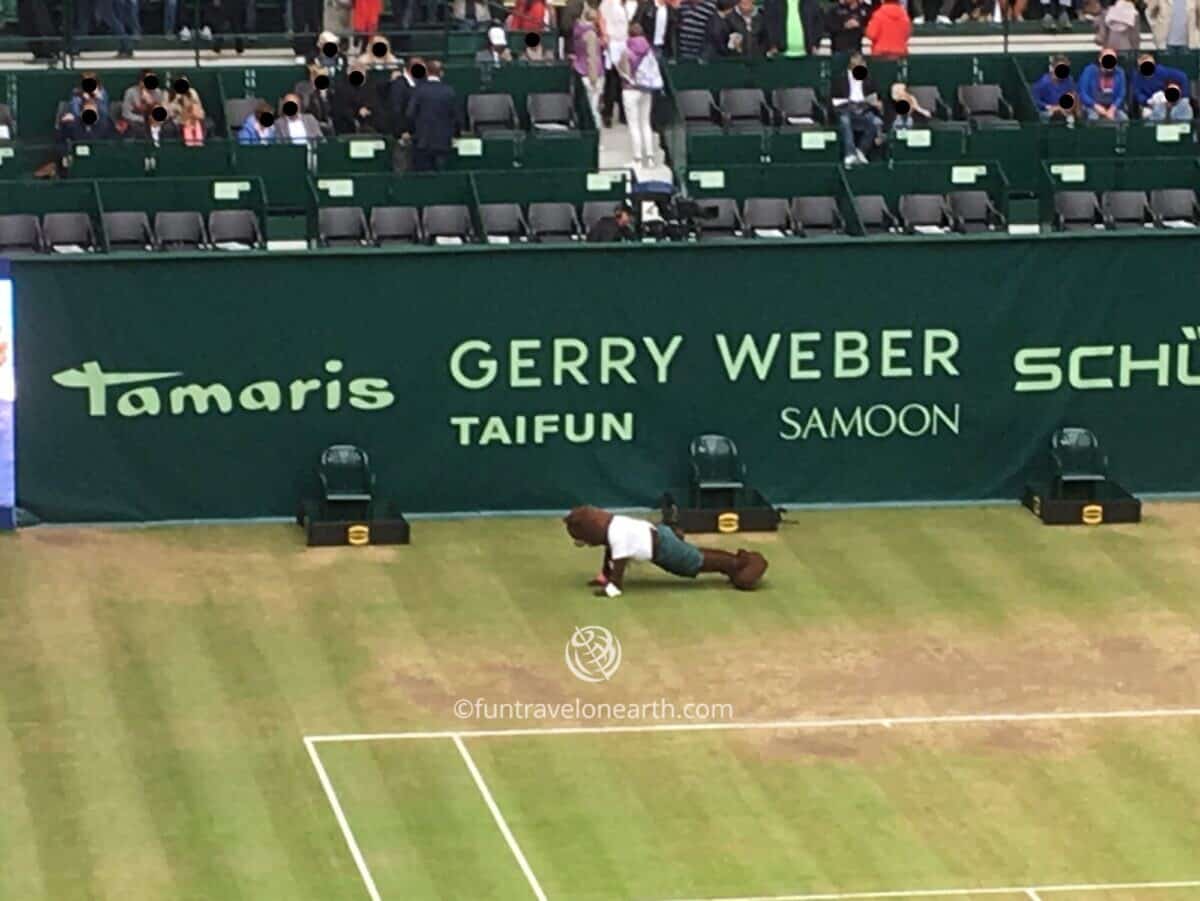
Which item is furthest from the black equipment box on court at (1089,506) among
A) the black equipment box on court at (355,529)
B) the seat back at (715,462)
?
the black equipment box on court at (355,529)

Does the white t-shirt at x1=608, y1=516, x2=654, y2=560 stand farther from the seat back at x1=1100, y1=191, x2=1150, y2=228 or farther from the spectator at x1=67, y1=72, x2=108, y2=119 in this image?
the spectator at x1=67, y1=72, x2=108, y2=119

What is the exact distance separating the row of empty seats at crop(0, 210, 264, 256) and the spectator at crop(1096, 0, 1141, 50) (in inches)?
493

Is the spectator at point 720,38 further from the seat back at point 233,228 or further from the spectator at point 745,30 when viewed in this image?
the seat back at point 233,228

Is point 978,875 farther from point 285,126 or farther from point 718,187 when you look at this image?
point 285,126

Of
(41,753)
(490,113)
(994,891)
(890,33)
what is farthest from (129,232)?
(994,891)

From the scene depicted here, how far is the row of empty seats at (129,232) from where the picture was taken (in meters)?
34.6

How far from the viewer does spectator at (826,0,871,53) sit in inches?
1670

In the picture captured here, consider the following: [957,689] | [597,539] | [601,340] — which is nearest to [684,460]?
[601,340]

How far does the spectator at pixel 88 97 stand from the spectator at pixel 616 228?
20.5 feet

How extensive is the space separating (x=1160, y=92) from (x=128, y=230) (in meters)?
12.9

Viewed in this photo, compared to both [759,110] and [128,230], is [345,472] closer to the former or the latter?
[128,230]

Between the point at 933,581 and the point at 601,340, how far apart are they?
414cm

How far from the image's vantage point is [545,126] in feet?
130

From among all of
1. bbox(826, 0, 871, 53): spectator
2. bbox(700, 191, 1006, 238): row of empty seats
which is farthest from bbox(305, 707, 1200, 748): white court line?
bbox(826, 0, 871, 53): spectator
